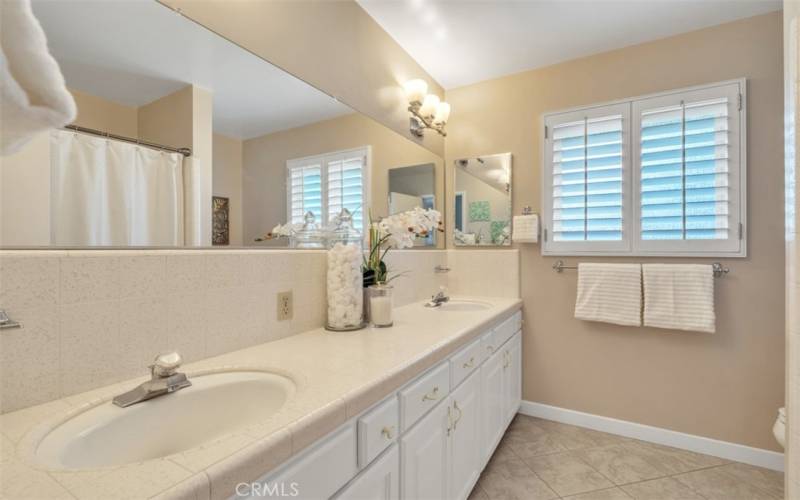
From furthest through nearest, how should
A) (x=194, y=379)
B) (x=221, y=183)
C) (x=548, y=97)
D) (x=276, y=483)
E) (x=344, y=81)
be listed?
1. (x=548, y=97)
2. (x=344, y=81)
3. (x=221, y=183)
4. (x=194, y=379)
5. (x=276, y=483)

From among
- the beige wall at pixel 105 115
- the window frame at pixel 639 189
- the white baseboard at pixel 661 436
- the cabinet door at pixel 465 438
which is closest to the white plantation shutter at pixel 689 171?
the window frame at pixel 639 189

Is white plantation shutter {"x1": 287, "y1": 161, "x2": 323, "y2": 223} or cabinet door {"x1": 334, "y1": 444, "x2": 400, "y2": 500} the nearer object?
cabinet door {"x1": 334, "y1": 444, "x2": 400, "y2": 500}

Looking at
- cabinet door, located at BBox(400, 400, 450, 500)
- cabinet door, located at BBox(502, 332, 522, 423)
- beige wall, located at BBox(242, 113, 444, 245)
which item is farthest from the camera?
cabinet door, located at BBox(502, 332, 522, 423)

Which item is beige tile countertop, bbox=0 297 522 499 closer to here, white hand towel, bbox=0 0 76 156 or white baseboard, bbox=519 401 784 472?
white hand towel, bbox=0 0 76 156

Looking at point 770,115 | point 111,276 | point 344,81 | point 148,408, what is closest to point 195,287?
point 111,276

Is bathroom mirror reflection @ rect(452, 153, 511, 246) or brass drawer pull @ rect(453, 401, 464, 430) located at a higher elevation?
bathroom mirror reflection @ rect(452, 153, 511, 246)

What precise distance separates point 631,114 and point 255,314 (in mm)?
2407

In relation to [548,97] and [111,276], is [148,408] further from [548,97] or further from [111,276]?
[548,97]

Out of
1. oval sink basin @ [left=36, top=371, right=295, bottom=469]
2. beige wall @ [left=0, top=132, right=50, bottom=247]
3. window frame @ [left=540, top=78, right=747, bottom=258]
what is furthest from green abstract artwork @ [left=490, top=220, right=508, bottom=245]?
beige wall @ [left=0, top=132, right=50, bottom=247]

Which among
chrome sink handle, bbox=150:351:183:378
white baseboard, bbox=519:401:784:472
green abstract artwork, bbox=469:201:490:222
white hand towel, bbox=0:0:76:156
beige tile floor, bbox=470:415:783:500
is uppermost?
green abstract artwork, bbox=469:201:490:222

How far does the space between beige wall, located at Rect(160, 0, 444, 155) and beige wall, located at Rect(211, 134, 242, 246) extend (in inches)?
15.0

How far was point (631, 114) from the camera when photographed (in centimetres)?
223

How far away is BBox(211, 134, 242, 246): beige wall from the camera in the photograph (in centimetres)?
121

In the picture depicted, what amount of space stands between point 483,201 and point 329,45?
1491 millimetres
